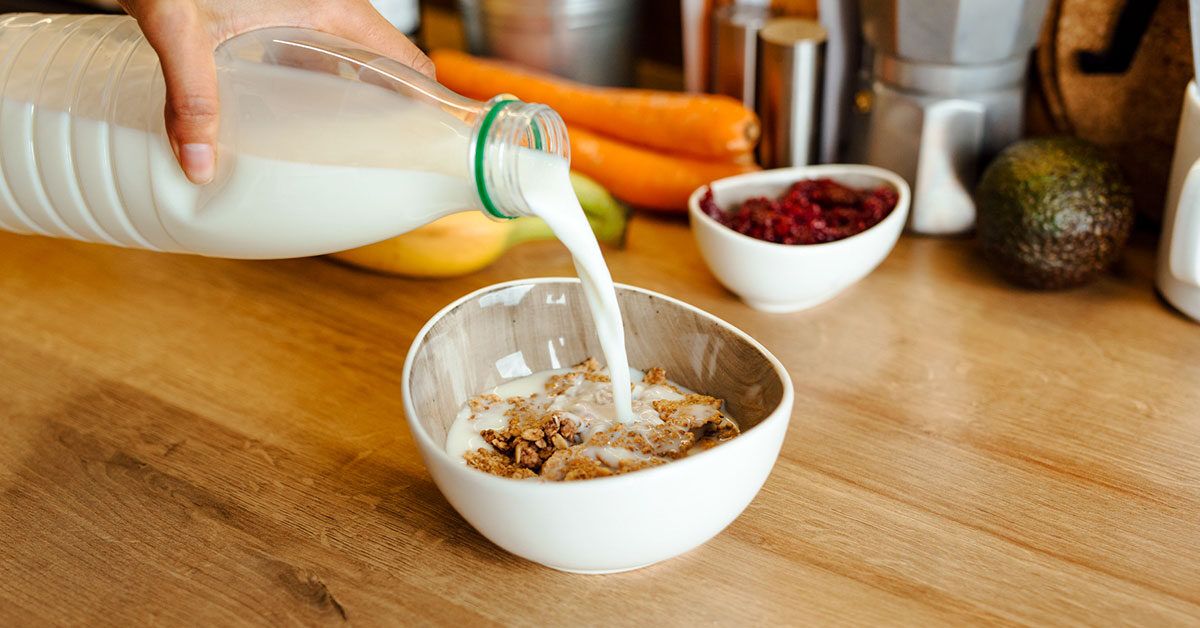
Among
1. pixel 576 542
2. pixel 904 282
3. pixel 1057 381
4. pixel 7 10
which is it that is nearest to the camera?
pixel 576 542

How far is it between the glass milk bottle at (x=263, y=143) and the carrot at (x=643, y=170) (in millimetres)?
502

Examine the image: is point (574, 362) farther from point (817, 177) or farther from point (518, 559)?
point (817, 177)

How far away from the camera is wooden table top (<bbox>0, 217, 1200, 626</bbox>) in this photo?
2.36 feet

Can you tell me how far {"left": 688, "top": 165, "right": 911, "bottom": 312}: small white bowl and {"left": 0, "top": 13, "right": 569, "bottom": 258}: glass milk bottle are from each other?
313 millimetres

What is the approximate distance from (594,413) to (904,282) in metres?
0.45

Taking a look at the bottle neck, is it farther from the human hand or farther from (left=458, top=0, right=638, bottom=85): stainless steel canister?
(left=458, top=0, right=638, bottom=85): stainless steel canister

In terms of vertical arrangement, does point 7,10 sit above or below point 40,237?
above

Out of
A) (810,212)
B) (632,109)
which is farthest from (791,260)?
(632,109)

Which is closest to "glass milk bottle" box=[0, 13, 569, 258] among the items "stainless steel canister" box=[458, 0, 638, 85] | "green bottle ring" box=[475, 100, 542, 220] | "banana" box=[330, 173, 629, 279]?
"green bottle ring" box=[475, 100, 542, 220]

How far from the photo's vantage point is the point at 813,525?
2.55 ft

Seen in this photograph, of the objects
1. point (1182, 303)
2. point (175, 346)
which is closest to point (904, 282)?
point (1182, 303)

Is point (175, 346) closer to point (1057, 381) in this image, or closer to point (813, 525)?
point (813, 525)

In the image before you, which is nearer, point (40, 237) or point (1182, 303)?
point (1182, 303)

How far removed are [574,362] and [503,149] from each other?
0.84ft
